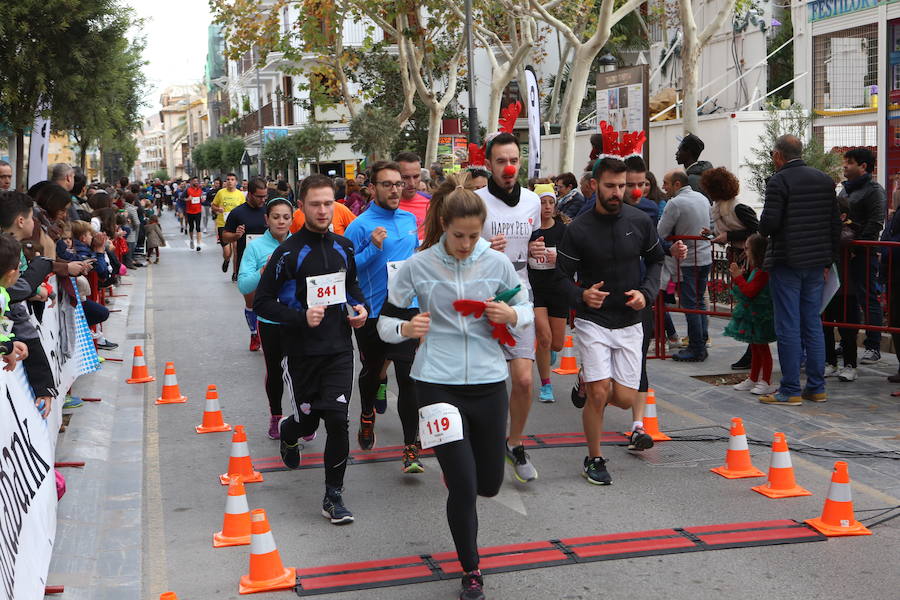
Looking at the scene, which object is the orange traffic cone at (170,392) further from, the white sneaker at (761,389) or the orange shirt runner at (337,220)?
the white sneaker at (761,389)

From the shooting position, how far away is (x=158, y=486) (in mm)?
7094

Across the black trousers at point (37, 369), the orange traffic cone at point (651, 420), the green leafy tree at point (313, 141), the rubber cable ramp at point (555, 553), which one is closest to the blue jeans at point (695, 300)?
the orange traffic cone at point (651, 420)

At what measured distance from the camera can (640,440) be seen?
7.24m

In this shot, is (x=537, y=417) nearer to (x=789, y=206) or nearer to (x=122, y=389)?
(x=789, y=206)

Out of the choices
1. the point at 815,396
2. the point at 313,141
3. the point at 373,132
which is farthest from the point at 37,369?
the point at 313,141

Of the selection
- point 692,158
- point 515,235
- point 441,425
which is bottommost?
point 441,425

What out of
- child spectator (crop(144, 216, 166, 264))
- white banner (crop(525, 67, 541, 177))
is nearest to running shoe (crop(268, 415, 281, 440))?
white banner (crop(525, 67, 541, 177))

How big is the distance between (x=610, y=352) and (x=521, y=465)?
92 cm

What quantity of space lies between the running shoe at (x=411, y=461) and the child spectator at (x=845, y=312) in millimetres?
4565

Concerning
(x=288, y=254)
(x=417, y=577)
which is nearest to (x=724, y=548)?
(x=417, y=577)

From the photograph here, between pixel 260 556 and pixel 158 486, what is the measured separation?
86.0 inches

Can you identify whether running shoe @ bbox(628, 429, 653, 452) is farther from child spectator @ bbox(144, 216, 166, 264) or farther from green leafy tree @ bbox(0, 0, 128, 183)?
child spectator @ bbox(144, 216, 166, 264)

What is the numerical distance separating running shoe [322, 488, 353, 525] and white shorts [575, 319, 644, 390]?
1690mm

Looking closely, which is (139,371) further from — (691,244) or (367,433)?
(691,244)
